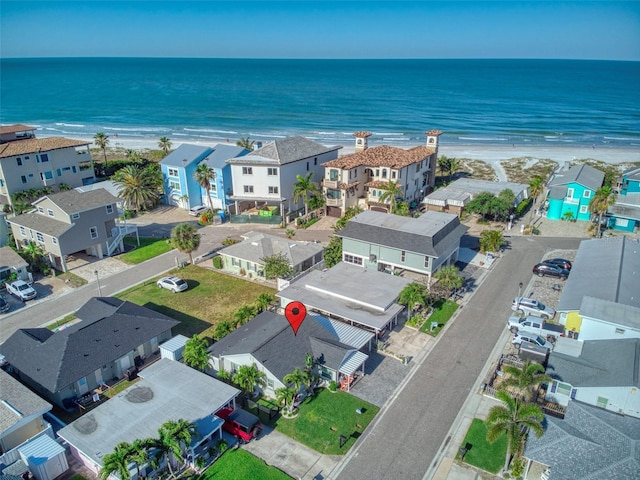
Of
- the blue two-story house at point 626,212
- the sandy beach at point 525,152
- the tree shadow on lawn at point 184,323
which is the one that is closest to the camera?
the tree shadow on lawn at point 184,323

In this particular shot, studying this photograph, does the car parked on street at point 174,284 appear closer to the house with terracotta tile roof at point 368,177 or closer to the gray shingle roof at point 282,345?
the gray shingle roof at point 282,345

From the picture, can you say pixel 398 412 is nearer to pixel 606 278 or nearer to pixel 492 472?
pixel 492 472

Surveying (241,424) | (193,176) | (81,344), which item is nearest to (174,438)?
(241,424)

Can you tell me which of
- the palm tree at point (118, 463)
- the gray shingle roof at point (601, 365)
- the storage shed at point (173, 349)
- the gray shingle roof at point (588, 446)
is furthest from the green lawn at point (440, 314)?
the palm tree at point (118, 463)

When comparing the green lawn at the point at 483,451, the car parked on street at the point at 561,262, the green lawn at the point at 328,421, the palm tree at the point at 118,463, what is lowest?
the green lawn at the point at 483,451

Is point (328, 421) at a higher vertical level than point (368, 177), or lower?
lower

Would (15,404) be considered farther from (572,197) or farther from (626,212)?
(626,212)
